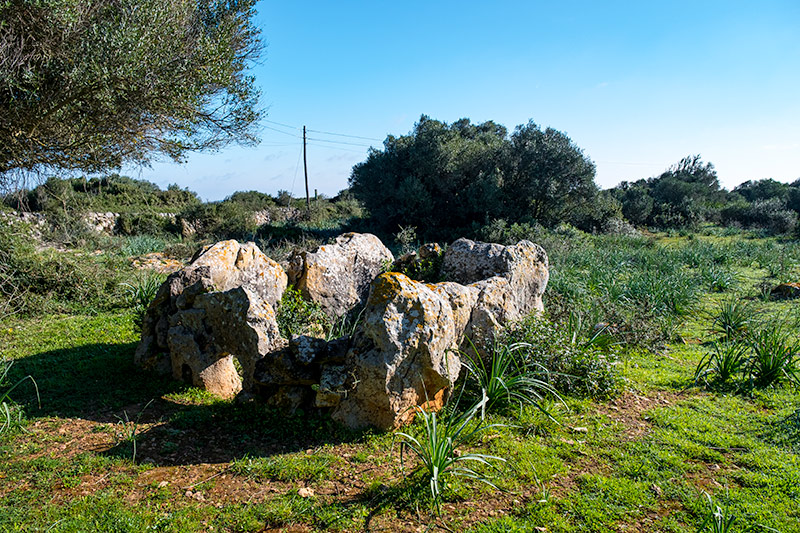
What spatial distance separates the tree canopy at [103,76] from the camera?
703cm

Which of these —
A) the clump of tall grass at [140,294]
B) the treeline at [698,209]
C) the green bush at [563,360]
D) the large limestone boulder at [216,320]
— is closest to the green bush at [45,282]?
the clump of tall grass at [140,294]

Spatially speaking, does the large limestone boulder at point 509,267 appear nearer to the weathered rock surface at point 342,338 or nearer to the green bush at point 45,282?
the weathered rock surface at point 342,338

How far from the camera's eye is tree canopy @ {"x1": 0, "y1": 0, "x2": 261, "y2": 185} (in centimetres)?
703

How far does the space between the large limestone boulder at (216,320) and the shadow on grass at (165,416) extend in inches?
13.6

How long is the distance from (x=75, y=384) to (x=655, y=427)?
6817mm

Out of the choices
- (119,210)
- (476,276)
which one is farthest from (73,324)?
(119,210)

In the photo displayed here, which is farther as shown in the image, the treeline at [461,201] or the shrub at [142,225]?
the shrub at [142,225]

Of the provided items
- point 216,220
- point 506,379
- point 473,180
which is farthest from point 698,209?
point 506,379

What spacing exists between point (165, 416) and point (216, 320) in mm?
1121

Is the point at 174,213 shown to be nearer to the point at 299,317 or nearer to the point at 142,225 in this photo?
the point at 142,225

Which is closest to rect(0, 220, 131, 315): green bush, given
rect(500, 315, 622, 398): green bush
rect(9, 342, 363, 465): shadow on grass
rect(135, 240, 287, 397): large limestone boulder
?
rect(9, 342, 363, 465): shadow on grass

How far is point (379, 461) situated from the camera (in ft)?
13.5

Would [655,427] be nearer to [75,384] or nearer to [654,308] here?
[654,308]

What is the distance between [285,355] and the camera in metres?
4.70
